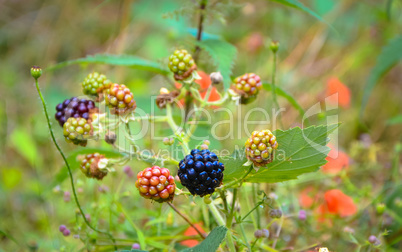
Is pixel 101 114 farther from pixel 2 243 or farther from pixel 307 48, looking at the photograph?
pixel 307 48

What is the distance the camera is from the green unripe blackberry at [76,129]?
0.77 m

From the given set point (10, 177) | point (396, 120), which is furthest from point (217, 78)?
point (10, 177)

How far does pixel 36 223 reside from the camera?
1.46 m

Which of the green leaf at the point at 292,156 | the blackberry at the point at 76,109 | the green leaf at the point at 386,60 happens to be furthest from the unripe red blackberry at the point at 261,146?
the green leaf at the point at 386,60

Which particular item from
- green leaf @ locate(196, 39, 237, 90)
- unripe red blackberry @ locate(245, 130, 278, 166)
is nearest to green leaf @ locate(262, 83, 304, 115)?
green leaf @ locate(196, 39, 237, 90)

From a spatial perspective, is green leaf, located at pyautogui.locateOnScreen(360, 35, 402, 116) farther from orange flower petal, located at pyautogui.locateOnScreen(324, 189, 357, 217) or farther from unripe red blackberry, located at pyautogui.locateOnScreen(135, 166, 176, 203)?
unripe red blackberry, located at pyautogui.locateOnScreen(135, 166, 176, 203)

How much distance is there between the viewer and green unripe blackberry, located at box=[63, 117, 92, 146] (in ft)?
2.51

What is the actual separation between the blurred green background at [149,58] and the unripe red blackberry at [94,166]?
48 centimetres

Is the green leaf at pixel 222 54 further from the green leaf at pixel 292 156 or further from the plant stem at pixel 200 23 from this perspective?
the green leaf at pixel 292 156

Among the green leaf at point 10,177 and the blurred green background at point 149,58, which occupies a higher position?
the blurred green background at point 149,58

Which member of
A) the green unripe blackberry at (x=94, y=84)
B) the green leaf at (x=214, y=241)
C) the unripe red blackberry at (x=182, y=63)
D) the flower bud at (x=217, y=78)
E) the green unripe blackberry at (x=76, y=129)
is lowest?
the green leaf at (x=214, y=241)

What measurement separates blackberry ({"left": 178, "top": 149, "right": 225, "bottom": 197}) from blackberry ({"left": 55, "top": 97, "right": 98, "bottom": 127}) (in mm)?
276

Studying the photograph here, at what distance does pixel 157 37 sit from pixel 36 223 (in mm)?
1319

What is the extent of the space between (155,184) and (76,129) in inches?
8.8
